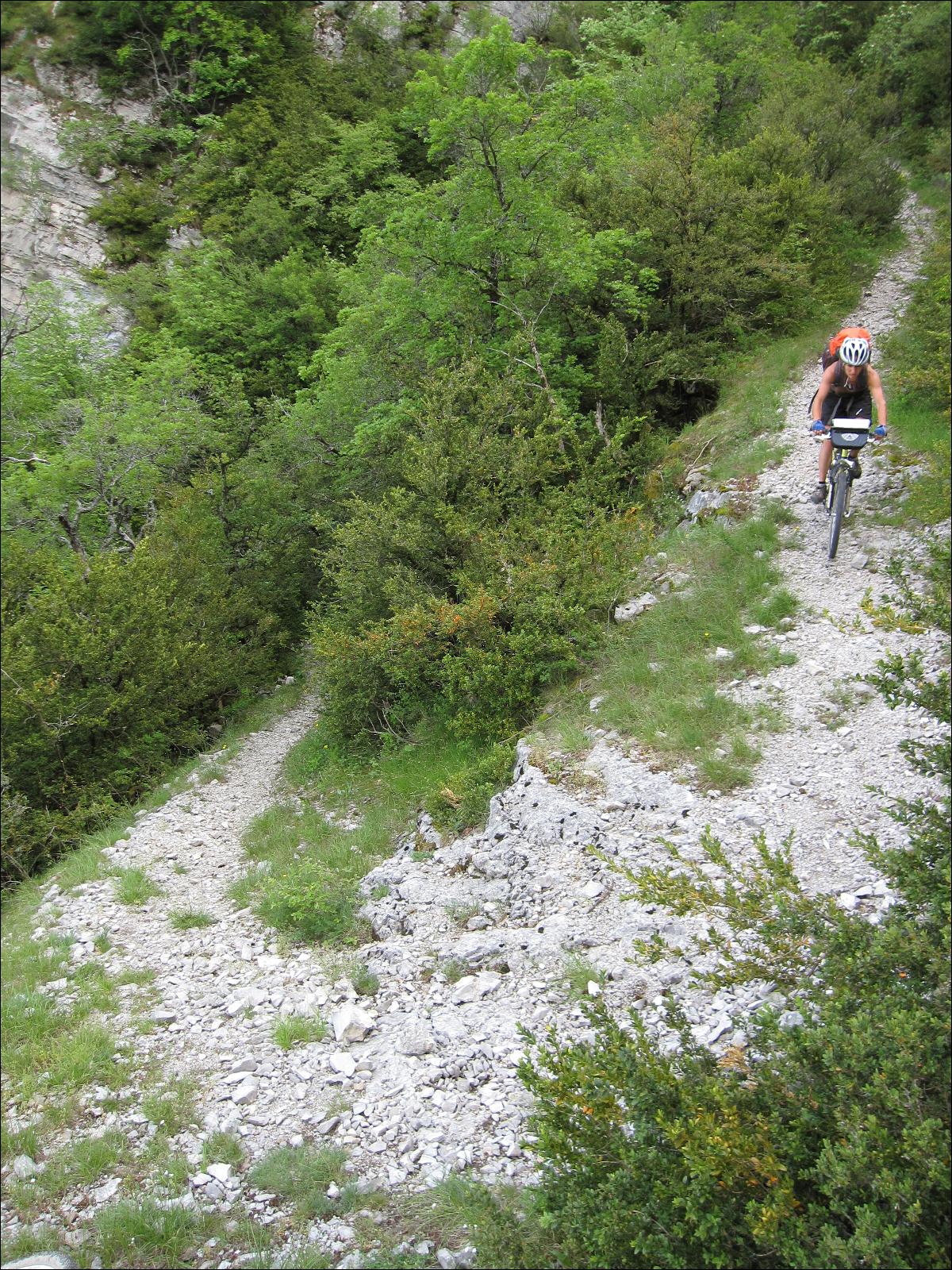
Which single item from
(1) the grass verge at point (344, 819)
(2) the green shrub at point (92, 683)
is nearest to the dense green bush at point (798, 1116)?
(1) the grass verge at point (344, 819)

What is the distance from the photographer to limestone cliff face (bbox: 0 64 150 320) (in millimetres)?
25203

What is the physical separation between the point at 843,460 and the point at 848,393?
2.39ft

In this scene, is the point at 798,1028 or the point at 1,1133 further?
the point at 1,1133

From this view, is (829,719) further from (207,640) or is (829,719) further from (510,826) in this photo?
(207,640)

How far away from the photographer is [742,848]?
226 inches

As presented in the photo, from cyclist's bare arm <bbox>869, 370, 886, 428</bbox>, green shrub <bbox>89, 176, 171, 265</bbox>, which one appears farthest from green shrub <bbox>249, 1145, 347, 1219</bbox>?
green shrub <bbox>89, 176, 171, 265</bbox>

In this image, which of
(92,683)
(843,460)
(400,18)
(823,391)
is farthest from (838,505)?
(400,18)

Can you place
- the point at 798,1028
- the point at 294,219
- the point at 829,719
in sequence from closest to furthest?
the point at 798,1028
the point at 829,719
the point at 294,219

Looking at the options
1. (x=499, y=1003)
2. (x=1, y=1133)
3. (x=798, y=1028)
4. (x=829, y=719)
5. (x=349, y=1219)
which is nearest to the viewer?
(x=798, y=1028)

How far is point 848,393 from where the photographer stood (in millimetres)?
8289

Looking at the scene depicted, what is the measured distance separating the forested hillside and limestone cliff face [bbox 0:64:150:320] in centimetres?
318

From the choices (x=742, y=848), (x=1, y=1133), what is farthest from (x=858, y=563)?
(x=1, y=1133)

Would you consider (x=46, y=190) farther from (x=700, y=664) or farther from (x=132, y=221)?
(x=700, y=664)

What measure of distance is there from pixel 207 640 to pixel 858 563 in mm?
10363
